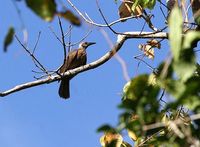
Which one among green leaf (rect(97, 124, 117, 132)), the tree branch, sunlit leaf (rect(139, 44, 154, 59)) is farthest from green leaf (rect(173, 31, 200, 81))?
sunlit leaf (rect(139, 44, 154, 59))

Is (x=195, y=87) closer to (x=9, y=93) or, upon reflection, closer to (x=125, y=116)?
(x=125, y=116)

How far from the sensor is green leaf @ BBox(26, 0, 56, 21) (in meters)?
1.40

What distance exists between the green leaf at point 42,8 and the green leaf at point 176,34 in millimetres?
301

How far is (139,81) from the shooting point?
1.48 metres

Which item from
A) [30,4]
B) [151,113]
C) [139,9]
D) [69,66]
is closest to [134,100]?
[151,113]

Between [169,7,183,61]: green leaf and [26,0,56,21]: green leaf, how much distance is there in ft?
0.99

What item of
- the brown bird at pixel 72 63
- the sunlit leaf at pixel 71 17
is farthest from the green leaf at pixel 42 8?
the brown bird at pixel 72 63

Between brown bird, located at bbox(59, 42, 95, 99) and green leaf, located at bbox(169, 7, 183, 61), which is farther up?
brown bird, located at bbox(59, 42, 95, 99)

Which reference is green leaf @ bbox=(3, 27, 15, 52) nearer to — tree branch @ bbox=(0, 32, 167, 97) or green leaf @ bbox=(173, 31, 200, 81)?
Result: green leaf @ bbox=(173, 31, 200, 81)

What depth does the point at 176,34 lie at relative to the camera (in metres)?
1.44

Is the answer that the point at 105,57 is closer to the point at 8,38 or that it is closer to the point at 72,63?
the point at 72,63

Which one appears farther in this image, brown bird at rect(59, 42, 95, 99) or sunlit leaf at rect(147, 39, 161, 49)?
brown bird at rect(59, 42, 95, 99)

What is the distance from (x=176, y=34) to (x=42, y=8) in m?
0.34

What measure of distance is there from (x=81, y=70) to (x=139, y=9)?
1.04 meters
